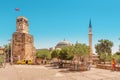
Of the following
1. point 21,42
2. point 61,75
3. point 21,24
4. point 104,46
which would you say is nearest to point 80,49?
point 61,75

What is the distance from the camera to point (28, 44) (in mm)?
57594

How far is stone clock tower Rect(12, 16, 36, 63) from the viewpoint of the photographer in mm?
55469

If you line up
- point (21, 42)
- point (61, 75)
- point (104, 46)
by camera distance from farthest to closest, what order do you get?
1. point (104, 46)
2. point (21, 42)
3. point (61, 75)

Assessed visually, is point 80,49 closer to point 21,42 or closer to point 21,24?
point 21,42

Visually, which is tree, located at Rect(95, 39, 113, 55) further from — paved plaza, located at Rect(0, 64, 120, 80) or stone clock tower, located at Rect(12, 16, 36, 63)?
paved plaza, located at Rect(0, 64, 120, 80)

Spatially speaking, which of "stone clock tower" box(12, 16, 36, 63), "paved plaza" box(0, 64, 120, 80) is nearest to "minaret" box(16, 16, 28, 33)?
"stone clock tower" box(12, 16, 36, 63)

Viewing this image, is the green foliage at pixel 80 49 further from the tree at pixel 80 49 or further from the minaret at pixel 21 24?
the minaret at pixel 21 24

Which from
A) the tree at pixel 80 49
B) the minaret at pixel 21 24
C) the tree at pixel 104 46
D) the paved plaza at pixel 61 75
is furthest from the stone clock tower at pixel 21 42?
the paved plaza at pixel 61 75

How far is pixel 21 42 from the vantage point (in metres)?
56.5

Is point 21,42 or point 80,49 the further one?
point 21,42

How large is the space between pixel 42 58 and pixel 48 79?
39712 mm

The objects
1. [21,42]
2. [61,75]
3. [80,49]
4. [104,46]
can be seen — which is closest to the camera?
[61,75]

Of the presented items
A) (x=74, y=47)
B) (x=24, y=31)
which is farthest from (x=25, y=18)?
(x=74, y=47)

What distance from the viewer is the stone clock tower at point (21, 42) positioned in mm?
55469
